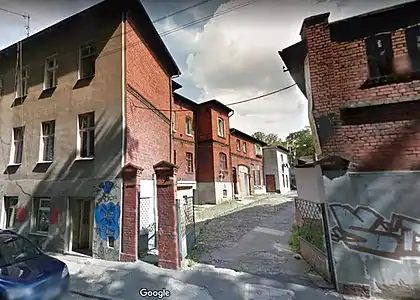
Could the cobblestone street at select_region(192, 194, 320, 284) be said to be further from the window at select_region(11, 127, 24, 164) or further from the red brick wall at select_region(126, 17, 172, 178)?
the window at select_region(11, 127, 24, 164)

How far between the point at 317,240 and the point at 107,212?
6.25 metres

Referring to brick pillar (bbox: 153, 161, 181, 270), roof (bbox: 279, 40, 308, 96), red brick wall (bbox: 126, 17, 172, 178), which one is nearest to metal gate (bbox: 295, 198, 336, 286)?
brick pillar (bbox: 153, 161, 181, 270)

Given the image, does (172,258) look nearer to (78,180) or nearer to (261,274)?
(261,274)

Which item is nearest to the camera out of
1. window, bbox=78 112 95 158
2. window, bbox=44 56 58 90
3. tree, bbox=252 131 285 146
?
window, bbox=78 112 95 158

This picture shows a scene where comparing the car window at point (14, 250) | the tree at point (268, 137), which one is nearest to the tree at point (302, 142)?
the tree at point (268, 137)

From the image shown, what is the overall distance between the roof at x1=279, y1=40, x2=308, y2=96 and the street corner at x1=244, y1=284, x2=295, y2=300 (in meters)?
6.02

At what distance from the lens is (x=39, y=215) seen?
942 cm

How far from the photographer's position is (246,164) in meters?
28.6

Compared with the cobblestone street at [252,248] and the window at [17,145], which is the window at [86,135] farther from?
the cobblestone street at [252,248]

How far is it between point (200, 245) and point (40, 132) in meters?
7.83

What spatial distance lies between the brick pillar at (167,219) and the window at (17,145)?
774cm

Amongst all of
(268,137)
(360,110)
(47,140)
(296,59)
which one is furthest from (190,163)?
(268,137)

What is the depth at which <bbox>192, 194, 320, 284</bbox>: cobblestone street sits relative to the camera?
6383 mm

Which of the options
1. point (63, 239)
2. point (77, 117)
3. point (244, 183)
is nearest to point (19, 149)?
point (77, 117)
